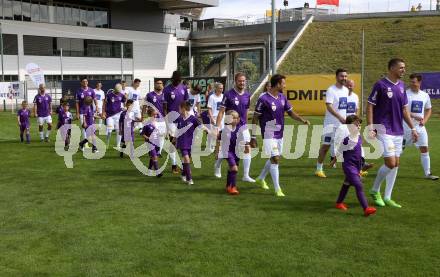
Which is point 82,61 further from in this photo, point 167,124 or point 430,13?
point 167,124

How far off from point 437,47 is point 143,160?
2846 cm

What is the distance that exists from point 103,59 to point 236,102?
4462 cm

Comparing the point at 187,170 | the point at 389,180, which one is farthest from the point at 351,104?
the point at 187,170

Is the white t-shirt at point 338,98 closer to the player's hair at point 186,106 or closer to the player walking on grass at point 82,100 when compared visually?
the player's hair at point 186,106

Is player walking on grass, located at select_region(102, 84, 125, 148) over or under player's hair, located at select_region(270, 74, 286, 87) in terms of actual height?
under

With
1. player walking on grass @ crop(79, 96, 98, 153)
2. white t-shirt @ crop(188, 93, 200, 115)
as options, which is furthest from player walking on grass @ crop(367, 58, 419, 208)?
player walking on grass @ crop(79, 96, 98, 153)

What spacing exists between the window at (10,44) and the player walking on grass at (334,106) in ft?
129

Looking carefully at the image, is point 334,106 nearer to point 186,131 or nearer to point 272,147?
point 272,147

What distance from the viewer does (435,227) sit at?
6551 mm

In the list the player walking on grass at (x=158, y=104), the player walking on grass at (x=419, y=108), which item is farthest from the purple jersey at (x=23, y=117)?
the player walking on grass at (x=419, y=108)

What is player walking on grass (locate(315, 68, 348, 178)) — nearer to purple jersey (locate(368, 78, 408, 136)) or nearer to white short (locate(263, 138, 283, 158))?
white short (locate(263, 138, 283, 158))

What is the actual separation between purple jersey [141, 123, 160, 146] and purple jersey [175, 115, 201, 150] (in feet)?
4.49

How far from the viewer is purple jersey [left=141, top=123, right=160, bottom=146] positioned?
1095cm

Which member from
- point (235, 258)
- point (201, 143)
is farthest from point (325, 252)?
point (201, 143)
